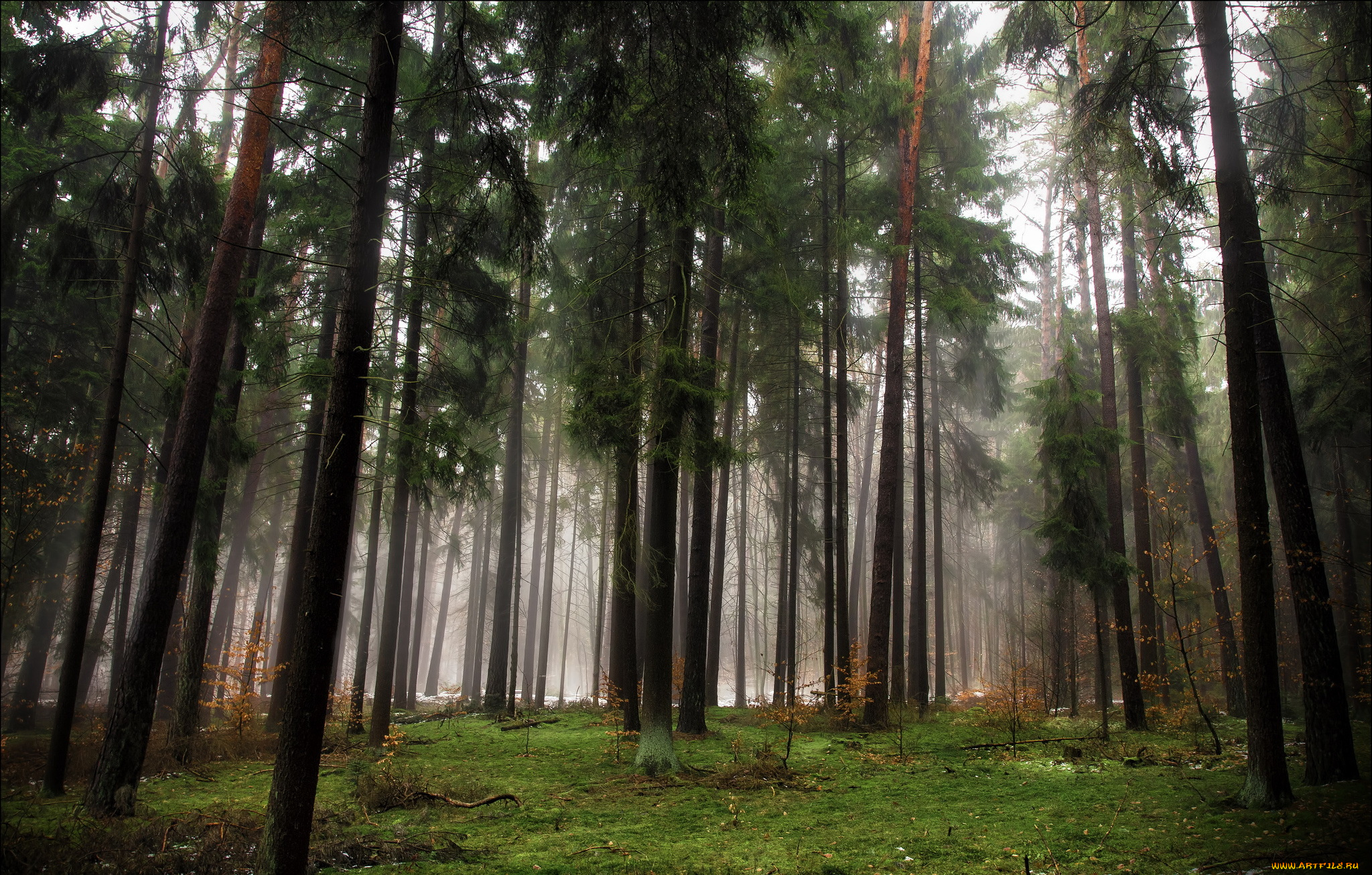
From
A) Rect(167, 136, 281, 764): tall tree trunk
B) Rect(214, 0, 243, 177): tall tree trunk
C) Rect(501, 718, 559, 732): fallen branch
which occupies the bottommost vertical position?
Rect(501, 718, 559, 732): fallen branch

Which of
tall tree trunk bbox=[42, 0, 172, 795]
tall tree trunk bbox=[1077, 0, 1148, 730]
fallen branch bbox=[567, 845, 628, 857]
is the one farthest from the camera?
tall tree trunk bbox=[1077, 0, 1148, 730]

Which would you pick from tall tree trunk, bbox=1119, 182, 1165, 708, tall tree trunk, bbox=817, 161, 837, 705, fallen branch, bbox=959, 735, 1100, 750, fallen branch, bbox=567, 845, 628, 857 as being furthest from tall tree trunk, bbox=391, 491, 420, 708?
tall tree trunk, bbox=1119, 182, 1165, 708

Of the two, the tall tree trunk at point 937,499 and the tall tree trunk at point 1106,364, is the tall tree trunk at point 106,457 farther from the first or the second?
the tall tree trunk at point 1106,364

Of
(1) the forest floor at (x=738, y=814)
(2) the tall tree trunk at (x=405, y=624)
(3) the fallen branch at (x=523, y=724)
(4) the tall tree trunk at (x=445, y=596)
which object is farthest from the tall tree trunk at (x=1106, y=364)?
(4) the tall tree trunk at (x=445, y=596)

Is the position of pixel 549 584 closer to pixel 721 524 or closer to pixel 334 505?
pixel 721 524

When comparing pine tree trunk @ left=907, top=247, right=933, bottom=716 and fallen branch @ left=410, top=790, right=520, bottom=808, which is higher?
pine tree trunk @ left=907, top=247, right=933, bottom=716

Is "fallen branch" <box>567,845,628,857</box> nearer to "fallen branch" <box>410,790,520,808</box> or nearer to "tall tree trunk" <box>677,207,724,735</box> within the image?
"fallen branch" <box>410,790,520,808</box>

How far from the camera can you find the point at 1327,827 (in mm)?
5293

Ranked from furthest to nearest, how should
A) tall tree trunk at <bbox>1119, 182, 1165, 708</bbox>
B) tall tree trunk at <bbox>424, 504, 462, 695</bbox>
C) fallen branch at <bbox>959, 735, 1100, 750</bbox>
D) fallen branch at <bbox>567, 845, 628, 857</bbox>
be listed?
tall tree trunk at <bbox>424, 504, 462, 695</bbox>
tall tree trunk at <bbox>1119, 182, 1165, 708</bbox>
fallen branch at <bbox>959, 735, 1100, 750</bbox>
fallen branch at <bbox>567, 845, 628, 857</bbox>

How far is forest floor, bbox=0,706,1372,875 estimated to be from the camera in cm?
510

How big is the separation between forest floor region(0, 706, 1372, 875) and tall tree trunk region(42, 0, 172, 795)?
71 centimetres

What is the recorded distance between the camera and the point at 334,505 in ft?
17.5

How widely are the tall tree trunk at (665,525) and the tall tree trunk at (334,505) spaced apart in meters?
3.75

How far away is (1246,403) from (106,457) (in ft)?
43.7
